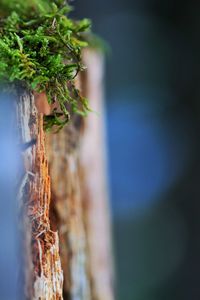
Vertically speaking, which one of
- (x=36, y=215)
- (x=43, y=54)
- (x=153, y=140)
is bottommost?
(x=36, y=215)

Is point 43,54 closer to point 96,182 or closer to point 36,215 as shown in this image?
point 36,215

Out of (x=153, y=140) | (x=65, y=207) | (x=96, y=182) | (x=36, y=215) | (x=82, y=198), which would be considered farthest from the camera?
(x=153, y=140)

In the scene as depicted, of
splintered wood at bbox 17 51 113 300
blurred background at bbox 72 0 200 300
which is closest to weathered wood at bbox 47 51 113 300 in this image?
splintered wood at bbox 17 51 113 300

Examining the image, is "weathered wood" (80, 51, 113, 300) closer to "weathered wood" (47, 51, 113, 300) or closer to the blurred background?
"weathered wood" (47, 51, 113, 300)

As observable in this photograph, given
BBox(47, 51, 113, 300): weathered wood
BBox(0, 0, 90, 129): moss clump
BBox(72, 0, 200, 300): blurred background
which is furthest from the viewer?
BBox(72, 0, 200, 300): blurred background

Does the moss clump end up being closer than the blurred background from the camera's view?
Yes

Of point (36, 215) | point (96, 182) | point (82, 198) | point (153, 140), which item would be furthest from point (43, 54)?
point (153, 140)

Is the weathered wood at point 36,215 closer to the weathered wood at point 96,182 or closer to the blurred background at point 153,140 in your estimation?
the weathered wood at point 96,182
